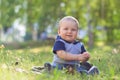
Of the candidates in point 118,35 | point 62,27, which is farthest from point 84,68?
point 118,35

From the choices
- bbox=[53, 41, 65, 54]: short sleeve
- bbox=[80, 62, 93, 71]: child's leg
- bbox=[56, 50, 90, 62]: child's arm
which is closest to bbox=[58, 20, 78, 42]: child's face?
bbox=[53, 41, 65, 54]: short sleeve

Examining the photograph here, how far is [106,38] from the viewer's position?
1576 inches

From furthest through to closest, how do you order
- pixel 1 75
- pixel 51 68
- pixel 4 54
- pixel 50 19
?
pixel 50 19, pixel 4 54, pixel 51 68, pixel 1 75

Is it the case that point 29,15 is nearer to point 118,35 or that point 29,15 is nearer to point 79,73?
point 118,35

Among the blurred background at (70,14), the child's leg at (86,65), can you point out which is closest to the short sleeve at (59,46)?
the child's leg at (86,65)

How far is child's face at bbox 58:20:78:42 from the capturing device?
6168 millimetres

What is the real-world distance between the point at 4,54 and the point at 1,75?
6.94 ft

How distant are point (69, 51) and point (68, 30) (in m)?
0.29

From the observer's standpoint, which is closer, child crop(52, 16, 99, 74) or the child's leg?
child crop(52, 16, 99, 74)

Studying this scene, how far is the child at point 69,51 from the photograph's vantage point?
598 centimetres

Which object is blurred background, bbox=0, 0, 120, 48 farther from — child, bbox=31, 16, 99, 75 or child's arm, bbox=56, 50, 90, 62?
child's arm, bbox=56, 50, 90, 62

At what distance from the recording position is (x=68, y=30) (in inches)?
243

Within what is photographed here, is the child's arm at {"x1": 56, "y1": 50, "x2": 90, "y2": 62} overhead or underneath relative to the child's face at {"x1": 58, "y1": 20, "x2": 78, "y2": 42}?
underneath

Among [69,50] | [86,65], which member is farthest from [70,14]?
[69,50]
